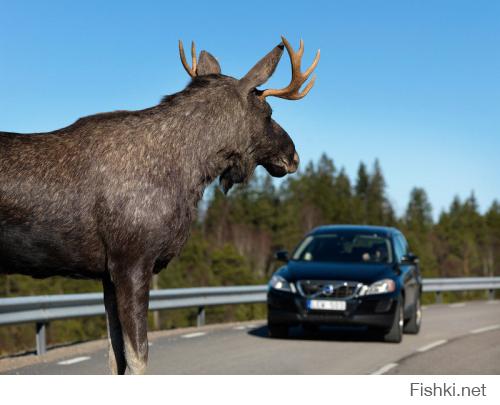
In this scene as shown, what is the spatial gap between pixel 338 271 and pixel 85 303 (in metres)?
3.83

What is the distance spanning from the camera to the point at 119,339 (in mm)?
6141

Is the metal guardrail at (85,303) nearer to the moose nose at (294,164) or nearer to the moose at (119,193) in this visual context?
the moose nose at (294,164)

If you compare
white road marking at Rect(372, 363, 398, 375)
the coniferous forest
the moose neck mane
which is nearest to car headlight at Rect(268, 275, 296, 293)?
white road marking at Rect(372, 363, 398, 375)

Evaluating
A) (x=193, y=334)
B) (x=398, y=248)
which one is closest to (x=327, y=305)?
(x=398, y=248)

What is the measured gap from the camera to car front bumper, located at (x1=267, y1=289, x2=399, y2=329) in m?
13.4

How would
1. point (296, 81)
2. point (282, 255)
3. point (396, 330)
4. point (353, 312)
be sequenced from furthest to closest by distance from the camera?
1. point (282, 255)
2. point (396, 330)
3. point (353, 312)
4. point (296, 81)

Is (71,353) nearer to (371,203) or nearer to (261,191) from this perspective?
(261,191)

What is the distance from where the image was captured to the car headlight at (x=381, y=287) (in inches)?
530

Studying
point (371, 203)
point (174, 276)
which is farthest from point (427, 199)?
point (174, 276)

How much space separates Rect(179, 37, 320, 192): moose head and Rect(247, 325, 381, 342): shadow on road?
25.2ft

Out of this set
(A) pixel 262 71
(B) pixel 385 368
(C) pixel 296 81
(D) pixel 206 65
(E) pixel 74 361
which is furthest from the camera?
(E) pixel 74 361

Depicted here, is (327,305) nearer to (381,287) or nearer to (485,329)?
(381,287)

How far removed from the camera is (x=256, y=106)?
258 inches
